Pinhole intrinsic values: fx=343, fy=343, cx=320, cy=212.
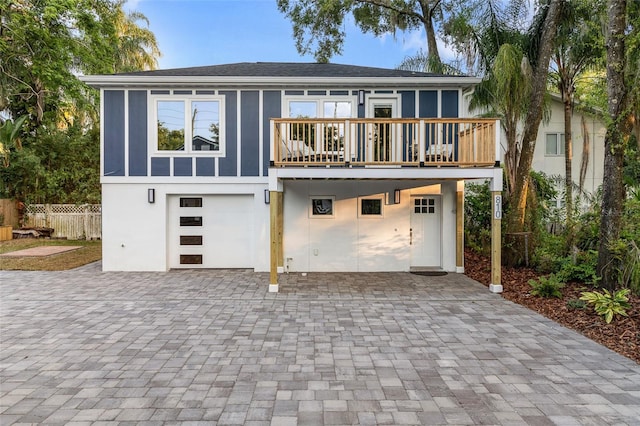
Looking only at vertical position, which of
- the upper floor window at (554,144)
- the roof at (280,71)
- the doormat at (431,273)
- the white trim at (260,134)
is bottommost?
the doormat at (431,273)

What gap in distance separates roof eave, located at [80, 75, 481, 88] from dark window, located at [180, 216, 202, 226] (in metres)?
3.34

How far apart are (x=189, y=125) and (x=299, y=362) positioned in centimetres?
691

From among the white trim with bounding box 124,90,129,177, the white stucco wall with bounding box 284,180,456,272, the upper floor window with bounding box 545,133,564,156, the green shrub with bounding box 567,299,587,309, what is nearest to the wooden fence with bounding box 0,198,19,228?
the white trim with bounding box 124,90,129,177

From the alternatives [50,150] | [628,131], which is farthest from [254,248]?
[50,150]

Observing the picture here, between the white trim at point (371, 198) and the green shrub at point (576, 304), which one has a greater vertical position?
the white trim at point (371, 198)

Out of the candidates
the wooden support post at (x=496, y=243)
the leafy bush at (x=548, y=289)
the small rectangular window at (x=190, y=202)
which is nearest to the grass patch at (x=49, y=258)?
the small rectangular window at (x=190, y=202)

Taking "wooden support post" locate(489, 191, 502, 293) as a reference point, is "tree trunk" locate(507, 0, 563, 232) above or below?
above

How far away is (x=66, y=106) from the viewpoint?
16188 millimetres

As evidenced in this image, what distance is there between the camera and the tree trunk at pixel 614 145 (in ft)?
19.2

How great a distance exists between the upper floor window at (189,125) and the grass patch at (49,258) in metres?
4.26

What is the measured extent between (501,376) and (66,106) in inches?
784

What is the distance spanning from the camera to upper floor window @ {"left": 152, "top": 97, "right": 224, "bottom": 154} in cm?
870

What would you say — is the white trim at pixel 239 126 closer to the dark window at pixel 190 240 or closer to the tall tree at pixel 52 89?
the dark window at pixel 190 240

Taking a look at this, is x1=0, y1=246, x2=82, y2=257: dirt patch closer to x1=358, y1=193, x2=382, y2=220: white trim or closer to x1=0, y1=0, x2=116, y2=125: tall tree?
x1=0, y1=0, x2=116, y2=125: tall tree
